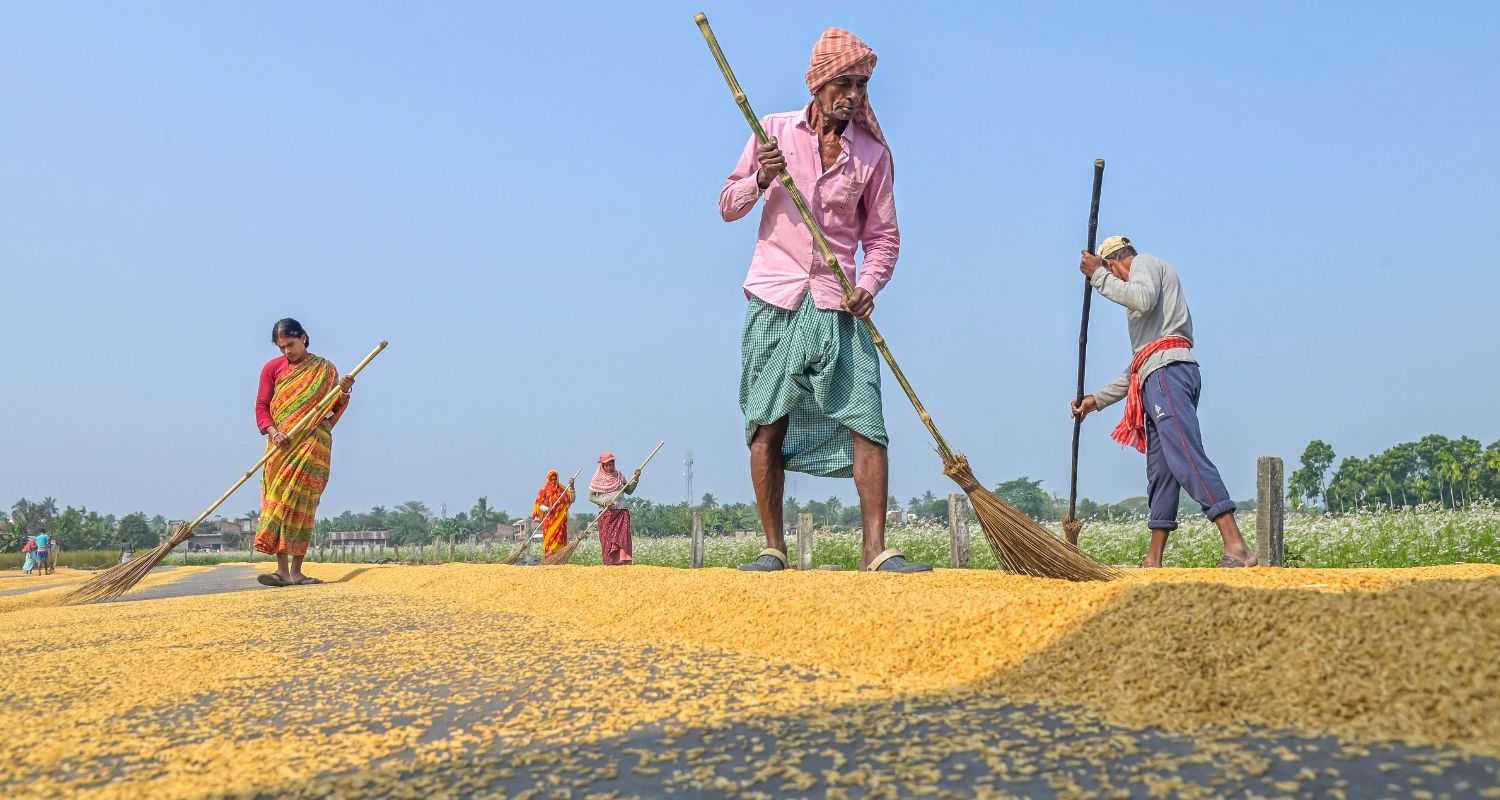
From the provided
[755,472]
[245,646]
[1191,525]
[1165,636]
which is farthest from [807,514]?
[1165,636]

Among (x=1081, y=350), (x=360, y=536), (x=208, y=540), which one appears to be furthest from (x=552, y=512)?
(x=208, y=540)

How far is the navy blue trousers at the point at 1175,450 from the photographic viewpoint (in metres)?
4.04

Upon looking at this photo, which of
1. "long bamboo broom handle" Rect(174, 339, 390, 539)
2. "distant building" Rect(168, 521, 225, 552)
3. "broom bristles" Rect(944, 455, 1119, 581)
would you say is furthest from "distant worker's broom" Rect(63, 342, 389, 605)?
Answer: "distant building" Rect(168, 521, 225, 552)

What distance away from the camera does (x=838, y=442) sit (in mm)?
4020

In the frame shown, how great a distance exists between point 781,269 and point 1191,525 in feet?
21.9

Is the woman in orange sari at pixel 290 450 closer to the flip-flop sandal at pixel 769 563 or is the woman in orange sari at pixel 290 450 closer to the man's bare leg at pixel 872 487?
the flip-flop sandal at pixel 769 563

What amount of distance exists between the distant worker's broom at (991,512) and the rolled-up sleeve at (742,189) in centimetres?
15

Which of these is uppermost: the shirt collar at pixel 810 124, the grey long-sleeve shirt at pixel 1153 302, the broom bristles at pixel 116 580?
the shirt collar at pixel 810 124

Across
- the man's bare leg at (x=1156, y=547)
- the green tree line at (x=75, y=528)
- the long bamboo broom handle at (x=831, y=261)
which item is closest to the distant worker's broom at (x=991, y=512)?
the long bamboo broom handle at (x=831, y=261)

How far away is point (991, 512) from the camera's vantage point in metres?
3.62

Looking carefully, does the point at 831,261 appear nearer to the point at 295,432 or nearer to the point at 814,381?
the point at 814,381

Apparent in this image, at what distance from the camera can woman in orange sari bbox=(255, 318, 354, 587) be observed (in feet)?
22.5

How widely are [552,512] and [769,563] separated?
9291mm

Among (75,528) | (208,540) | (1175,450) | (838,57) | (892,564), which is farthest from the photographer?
(208,540)
